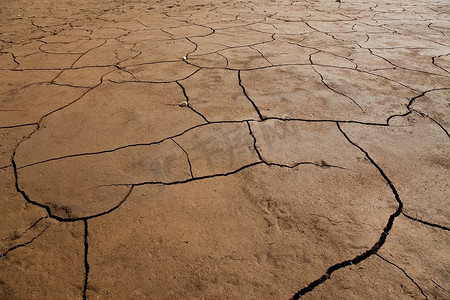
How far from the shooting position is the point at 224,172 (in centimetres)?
123

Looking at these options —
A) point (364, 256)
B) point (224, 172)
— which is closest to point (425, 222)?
point (364, 256)

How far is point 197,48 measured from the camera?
2.54 m

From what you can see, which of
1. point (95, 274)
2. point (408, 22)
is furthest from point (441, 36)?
Result: point (95, 274)

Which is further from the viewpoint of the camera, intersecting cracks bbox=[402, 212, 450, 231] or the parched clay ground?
intersecting cracks bbox=[402, 212, 450, 231]

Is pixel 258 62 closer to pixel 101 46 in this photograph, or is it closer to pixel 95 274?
pixel 101 46

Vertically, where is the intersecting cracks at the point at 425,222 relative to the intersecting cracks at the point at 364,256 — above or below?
above

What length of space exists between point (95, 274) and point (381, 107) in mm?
1789

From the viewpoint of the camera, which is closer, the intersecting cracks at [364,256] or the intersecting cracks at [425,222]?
the intersecting cracks at [364,256]

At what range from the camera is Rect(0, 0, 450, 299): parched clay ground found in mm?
854

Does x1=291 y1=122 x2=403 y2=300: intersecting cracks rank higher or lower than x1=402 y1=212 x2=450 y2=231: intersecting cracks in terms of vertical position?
lower

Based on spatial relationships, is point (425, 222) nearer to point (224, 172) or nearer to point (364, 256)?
point (364, 256)

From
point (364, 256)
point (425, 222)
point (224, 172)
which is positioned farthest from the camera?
point (224, 172)

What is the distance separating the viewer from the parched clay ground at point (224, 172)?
0.85m

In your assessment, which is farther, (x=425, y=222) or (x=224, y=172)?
(x=224, y=172)
